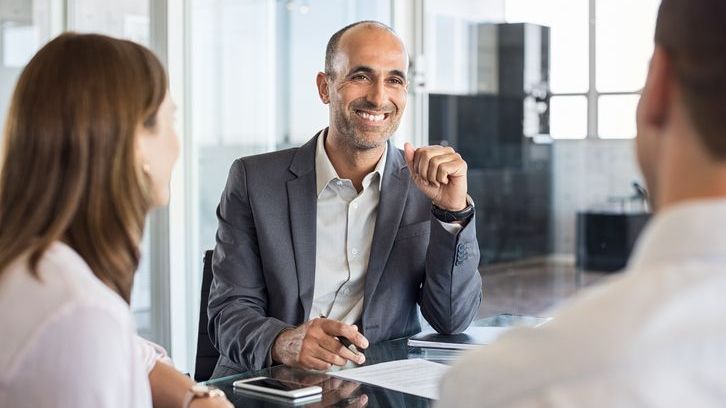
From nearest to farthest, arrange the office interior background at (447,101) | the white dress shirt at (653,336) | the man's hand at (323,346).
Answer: the white dress shirt at (653,336) → the man's hand at (323,346) → the office interior background at (447,101)

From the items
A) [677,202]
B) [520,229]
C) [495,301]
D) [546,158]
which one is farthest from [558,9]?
[677,202]

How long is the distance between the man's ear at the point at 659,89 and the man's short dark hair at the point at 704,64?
0.06 ft

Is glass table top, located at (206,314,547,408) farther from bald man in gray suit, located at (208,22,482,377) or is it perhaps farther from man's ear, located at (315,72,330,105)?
man's ear, located at (315,72,330,105)

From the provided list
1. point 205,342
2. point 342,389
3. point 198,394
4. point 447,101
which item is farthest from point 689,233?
point 447,101

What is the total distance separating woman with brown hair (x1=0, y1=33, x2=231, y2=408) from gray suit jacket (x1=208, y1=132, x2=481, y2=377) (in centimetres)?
118

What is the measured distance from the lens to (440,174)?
8.73 ft

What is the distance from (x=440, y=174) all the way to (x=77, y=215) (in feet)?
4.48

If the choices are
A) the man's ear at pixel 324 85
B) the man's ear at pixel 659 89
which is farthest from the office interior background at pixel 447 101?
the man's ear at pixel 659 89

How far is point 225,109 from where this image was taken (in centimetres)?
462

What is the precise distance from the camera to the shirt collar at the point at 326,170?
2896 millimetres

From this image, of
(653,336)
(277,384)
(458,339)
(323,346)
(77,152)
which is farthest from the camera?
(458,339)

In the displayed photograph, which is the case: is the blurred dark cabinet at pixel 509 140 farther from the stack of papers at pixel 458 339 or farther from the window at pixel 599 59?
the stack of papers at pixel 458 339

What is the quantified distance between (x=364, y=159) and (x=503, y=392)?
2.06 meters

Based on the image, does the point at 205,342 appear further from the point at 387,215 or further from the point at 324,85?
the point at 324,85
